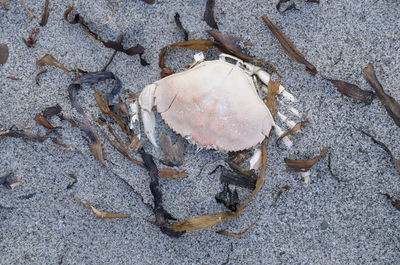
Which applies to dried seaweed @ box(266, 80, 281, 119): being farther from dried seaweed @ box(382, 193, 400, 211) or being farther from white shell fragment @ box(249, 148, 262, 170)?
dried seaweed @ box(382, 193, 400, 211)

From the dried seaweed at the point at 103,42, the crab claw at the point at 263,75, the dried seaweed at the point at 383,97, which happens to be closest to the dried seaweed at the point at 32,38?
the dried seaweed at the point at 103,42

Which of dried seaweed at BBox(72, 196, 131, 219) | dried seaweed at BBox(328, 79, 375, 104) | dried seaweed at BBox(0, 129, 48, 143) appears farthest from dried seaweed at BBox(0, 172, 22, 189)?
dried seaweed at BBox(328, 79, 375, 104)

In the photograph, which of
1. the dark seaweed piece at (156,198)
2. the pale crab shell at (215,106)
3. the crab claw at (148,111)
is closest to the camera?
the pale crab shell at (215,106)

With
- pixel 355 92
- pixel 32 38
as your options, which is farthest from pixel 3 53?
pixel 355 92

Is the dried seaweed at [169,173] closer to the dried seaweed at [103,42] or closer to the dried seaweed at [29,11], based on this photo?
the dried seaweed at [103,42]

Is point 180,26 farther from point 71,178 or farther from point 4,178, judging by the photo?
point 4,178

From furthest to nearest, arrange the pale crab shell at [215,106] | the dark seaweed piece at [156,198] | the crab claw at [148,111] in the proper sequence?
1. the dark seaweed piece at [156,198]
2. the crab claw at [148,111]
3. the pale crab shell at [215,106]
